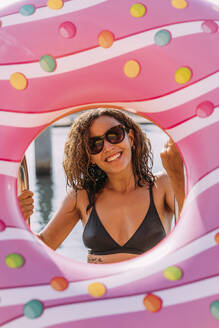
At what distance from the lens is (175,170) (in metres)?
1.78

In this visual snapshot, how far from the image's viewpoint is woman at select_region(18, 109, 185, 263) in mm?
1750

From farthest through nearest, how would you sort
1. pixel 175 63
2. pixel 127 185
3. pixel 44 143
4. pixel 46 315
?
pixel 44 143 → pixel 127 185 → pixel 175 63 → pixel 46 315

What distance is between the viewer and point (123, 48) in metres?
1.44

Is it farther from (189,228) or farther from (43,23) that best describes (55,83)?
(189,228)

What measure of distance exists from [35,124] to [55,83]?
0.13 m

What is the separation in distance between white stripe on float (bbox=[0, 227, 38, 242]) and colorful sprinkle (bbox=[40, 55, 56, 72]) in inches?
18.3

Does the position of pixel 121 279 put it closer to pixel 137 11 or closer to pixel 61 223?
pixel 61 223

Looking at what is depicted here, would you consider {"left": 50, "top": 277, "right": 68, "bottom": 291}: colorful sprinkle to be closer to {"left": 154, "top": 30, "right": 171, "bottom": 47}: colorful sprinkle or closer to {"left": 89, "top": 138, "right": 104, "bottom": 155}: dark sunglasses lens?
{"left": 89, "top": 138, "right": 104, "bottom": 155}: dark sunglasses lens

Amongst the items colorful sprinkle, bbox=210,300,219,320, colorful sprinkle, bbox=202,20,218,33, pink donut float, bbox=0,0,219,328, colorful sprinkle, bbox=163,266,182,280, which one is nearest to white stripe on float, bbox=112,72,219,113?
pink donut float, bbox=0,0,219,328

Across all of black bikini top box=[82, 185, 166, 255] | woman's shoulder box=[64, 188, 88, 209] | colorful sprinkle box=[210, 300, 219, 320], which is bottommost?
colorful sprinkle box=[210, 300, 219, 320]

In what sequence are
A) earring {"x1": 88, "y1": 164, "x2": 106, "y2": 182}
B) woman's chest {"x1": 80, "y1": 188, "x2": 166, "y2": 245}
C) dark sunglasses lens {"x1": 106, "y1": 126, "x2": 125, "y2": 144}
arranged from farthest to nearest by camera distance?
1. earring {"x1": 88, "y1": 164, "x2": 106, "y2": 182}
2. woman's chest {"x1": 80, "y1": 188, "x2": 166, "y2": 245}
3. dark sunglasses lens {"x1": 106, "y1": 126, "x2": 125, "y2": 144}

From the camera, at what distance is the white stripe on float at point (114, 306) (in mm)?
1312

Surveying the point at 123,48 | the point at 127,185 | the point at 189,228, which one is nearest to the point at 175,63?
the point at 123,48

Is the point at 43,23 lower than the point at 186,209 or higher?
higher
